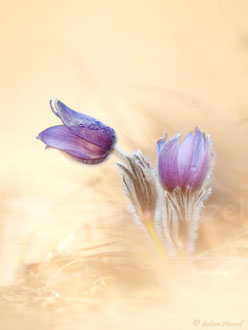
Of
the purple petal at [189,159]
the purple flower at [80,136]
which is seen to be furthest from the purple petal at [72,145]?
the purple petal at [189,159]

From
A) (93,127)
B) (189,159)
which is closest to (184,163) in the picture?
(189,159)

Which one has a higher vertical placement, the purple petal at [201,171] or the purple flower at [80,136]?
the purple flower at [80,136]

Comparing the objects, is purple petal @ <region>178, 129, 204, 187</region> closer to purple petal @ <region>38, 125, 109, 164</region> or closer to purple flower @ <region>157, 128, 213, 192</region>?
purple flower @ <region>157, 128, 213, 192</region>

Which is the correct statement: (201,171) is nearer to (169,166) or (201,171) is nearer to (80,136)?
(169,166)

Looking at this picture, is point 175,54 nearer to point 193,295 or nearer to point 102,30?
point 102,30

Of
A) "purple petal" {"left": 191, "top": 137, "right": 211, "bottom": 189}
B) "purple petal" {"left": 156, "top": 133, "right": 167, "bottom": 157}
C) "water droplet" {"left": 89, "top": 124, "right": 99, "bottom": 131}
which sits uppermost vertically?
"water droplet" {"left": 89, "top": 124, "right": 99, "bottom": 131}

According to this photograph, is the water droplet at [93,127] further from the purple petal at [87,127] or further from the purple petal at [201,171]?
the purple petal at [201,171]

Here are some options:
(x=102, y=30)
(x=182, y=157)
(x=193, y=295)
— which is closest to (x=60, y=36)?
(x=102, y=30)

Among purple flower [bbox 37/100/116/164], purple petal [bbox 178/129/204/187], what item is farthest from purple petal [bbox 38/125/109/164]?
purple petal [bbox 178/129/204/187]
